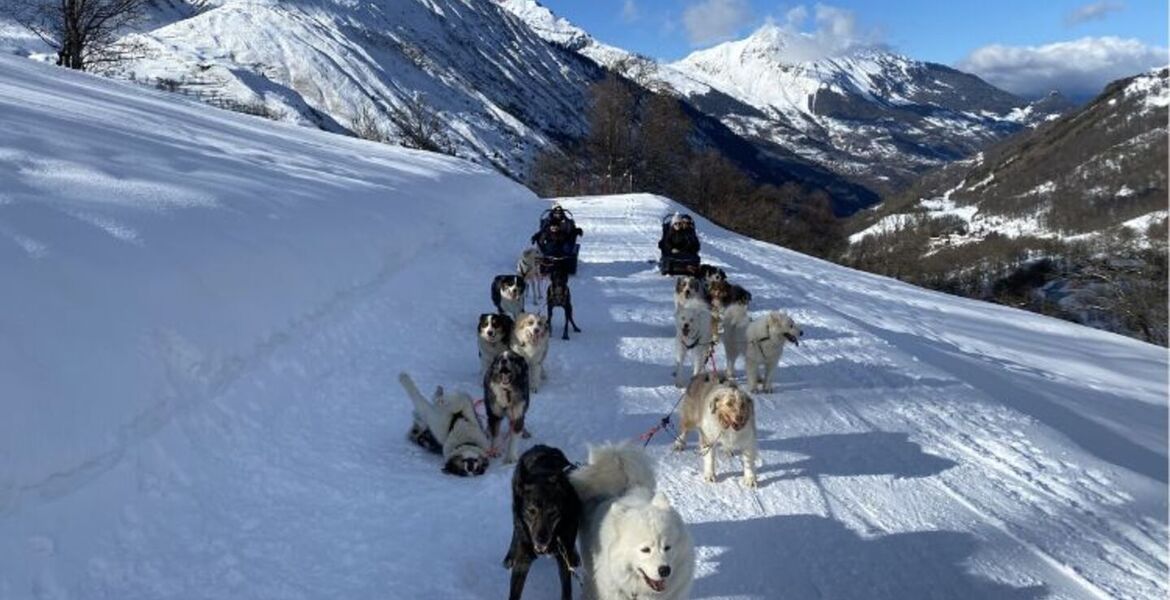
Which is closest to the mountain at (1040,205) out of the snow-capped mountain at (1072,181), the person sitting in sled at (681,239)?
the snow-capped mountain at (1072,181)

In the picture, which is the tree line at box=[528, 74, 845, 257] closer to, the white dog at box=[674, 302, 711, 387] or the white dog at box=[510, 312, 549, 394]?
the white dog at box=[674, 302, 711, 387]

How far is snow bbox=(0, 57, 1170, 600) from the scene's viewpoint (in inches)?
187

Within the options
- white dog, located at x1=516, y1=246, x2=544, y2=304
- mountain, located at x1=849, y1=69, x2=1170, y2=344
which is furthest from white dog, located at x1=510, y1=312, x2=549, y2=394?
mountain, located at x1=849, y1=69, x2=1170, y2=344

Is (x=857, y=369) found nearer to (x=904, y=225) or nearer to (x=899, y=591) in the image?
(x=899, y=591)

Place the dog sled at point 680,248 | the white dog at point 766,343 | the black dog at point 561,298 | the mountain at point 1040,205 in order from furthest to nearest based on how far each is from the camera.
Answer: the mountain at point 1040,205, the dog sled at point 680,248, the black dog at point 561,298, the white dog at point 766,343

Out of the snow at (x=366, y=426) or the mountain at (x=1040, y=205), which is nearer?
the snow at (x=366, y=426)

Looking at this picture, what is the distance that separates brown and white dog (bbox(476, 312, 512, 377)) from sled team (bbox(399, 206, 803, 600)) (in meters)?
0.01

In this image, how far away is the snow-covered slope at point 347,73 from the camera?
3386 inches

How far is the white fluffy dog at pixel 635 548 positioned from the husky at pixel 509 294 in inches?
226

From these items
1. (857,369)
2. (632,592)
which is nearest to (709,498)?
(632,592)

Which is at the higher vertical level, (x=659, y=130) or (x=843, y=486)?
(x=659, y=130)

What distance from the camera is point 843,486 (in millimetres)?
6422

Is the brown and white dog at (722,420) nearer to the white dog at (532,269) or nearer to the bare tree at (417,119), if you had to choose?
the white dog at (532,269)

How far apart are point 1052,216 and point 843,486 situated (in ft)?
523
